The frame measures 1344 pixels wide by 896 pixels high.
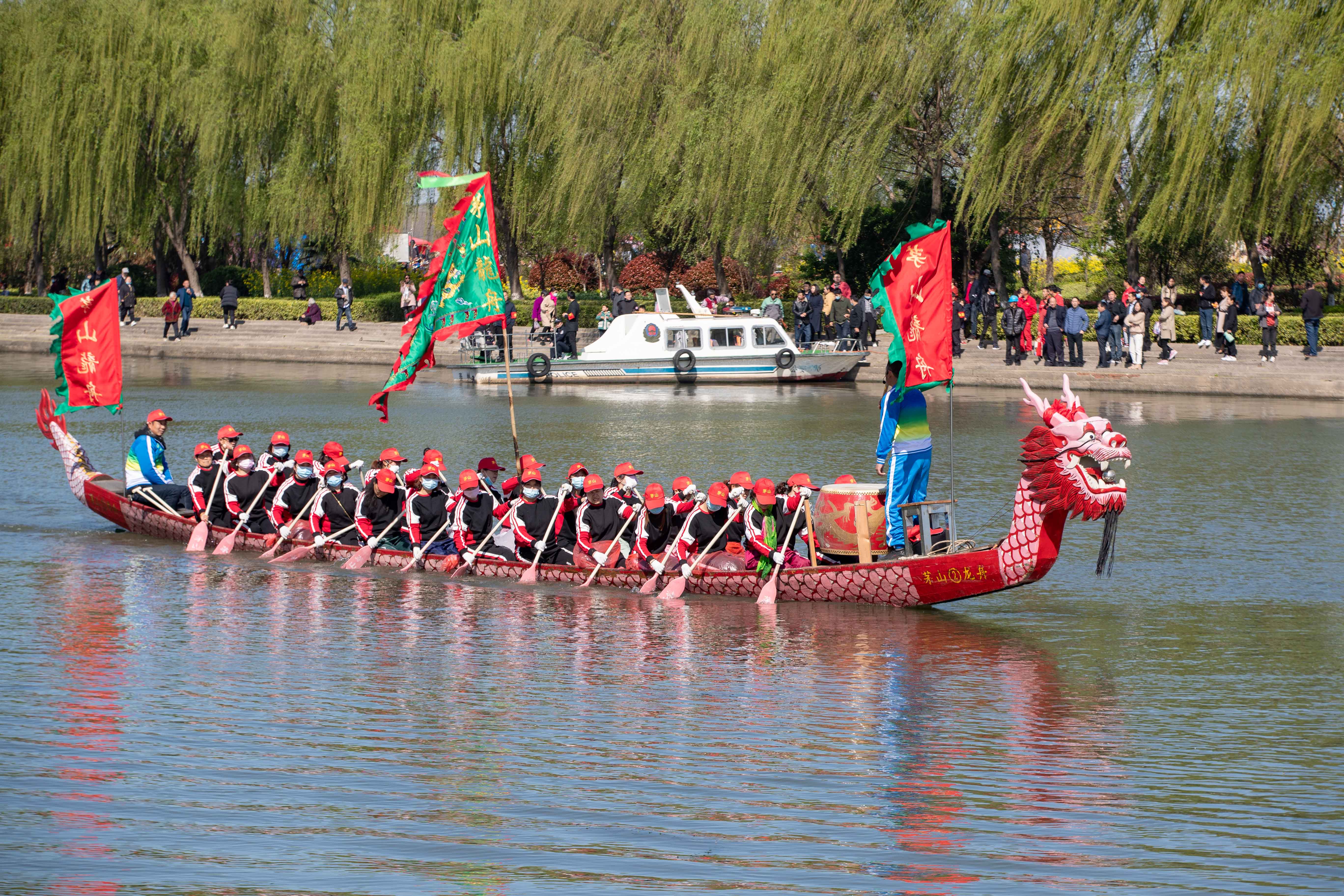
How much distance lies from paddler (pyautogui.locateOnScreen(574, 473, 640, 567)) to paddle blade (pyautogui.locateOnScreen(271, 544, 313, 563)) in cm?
394

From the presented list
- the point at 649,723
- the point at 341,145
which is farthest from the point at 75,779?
the point at 341,145

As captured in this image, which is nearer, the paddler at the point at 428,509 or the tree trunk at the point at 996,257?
the paddler at the point at 428,509

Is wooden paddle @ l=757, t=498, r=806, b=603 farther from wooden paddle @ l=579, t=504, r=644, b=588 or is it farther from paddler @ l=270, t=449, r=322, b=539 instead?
paddler @ l=270, t=449, r=322, b=539

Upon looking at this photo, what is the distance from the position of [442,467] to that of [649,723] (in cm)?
799

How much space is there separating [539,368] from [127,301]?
2084 centimetres

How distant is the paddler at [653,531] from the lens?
1800 centimetres

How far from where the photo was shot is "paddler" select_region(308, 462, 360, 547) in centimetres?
2011

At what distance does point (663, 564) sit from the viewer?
1777 centimetres

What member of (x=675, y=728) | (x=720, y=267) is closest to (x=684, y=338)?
(x=720, y=267)

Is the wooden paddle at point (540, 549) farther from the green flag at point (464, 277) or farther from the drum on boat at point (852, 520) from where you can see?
the green flag at point (464, 277)

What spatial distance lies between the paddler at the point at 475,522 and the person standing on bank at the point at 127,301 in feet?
130

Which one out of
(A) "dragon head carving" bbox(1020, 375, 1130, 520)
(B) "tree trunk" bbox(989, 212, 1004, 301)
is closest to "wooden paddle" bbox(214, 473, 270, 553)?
(A) "dragon head carving" bbox(1020, 375, 1130, 520)

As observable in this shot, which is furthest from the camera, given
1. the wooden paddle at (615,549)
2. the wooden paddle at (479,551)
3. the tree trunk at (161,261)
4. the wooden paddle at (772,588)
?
the tree trunk at (161,261)

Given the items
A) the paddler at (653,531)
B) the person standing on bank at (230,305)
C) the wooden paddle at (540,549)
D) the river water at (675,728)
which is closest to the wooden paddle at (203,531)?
the river water at (675,728)
